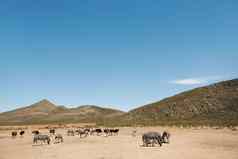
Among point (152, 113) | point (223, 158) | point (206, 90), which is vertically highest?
point (206, 90)

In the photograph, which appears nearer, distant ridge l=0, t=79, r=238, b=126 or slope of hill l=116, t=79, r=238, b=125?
distant ridge l=0, t=79, r=238, b=126

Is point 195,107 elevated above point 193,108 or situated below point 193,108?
above

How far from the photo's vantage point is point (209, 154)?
91.1 ft

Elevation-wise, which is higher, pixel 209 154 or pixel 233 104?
pixel 233 104

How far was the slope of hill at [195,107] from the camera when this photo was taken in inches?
4734

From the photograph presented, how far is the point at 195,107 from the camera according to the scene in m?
135

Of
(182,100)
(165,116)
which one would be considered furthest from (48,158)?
(182,100)

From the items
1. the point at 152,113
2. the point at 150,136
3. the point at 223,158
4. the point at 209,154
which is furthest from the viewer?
the point at 152,113

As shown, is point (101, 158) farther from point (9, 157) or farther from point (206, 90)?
point (206, 90)

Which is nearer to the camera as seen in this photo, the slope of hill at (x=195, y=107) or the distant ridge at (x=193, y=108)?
the distant ridge at (x=193, y=108)

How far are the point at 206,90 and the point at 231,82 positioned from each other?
432 inches

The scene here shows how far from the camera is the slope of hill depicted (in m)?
120

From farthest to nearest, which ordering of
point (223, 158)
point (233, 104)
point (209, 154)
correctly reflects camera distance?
1. point (233, 104)
2. point (209, 154)
3. point (223, 158)

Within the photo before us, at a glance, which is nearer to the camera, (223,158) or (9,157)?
(223,158)
